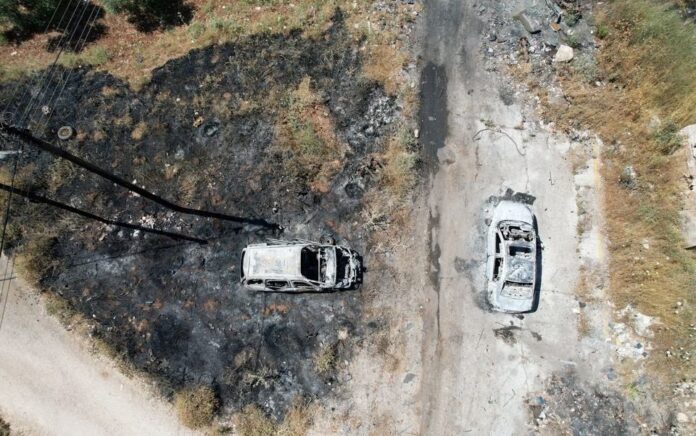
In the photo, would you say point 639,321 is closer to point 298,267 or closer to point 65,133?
point 298,267

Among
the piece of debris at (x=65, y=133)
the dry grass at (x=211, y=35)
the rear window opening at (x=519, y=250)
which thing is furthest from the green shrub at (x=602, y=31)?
Answer: the piece of debris at (x=65, y=133)

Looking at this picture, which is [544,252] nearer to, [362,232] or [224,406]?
[362,232]

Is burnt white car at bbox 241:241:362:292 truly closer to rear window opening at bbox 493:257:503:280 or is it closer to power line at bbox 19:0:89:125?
rear window opening at bbox 493:257:503:280

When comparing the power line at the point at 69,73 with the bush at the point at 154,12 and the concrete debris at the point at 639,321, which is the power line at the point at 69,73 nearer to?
the bush at the point at 154,12

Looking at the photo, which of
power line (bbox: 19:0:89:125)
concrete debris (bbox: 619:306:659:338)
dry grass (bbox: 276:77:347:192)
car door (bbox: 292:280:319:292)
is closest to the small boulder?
dry grass (bbox: 276:77:347:192)

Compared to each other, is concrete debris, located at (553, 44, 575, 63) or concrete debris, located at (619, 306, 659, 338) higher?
concrete debris, located at (553, 44, 575, 63)

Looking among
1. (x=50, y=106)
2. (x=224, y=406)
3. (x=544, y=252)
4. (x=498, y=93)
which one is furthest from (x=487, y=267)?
(x=50, y=106)
